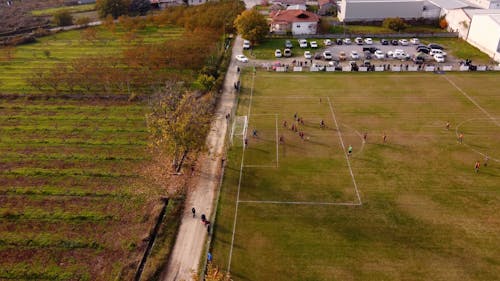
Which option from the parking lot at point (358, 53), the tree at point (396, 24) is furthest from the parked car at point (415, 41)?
the tree at point (396, 24)

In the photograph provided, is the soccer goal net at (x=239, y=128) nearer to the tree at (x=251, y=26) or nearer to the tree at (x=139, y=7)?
the tree at (x=251, y=26)

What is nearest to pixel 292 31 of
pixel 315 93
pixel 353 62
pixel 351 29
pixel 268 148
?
pixel 351 29

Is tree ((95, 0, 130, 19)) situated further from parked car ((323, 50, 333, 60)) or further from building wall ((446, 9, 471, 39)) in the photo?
building wall ((446, 9, 471, 39))

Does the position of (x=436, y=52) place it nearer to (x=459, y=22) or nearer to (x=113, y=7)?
(x=459, y=22)

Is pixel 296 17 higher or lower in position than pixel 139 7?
lower

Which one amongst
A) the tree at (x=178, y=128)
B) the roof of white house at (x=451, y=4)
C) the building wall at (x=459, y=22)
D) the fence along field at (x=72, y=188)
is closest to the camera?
the fence along field at (x=72, y=188)

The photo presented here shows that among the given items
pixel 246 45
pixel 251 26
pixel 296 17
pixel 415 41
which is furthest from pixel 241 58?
pixel 415 41

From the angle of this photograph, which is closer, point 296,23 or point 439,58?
point 439,58

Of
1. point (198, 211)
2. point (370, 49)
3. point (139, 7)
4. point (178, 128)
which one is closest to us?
point (198, 211)
